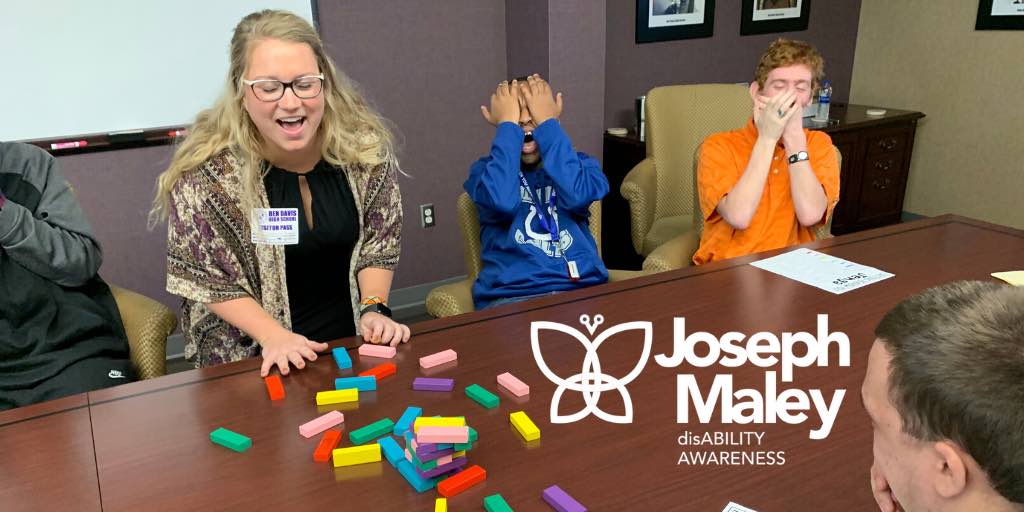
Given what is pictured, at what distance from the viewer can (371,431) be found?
1174 millimetres

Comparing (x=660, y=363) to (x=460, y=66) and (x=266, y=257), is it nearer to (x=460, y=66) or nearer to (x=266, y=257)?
(x=266, y=257)

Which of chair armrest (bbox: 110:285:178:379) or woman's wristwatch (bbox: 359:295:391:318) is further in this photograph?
chair armrest (bbox: 110:285:178:379)

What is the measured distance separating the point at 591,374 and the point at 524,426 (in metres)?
0.23

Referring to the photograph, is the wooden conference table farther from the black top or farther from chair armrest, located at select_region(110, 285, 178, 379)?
chair armrest, located at select_region(110, 285, 178, 379)

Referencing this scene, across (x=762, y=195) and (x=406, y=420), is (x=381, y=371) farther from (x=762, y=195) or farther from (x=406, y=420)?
(x=762, y=195)

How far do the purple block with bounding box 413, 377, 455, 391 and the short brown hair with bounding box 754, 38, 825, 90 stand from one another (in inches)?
60.7

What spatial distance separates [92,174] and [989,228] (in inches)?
128

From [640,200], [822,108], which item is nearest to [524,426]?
[640,200]

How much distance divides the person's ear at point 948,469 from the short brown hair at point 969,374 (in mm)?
10

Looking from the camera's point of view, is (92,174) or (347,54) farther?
(347,54)

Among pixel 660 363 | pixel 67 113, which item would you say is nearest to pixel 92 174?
pixel 67 113

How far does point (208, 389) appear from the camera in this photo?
133 cm

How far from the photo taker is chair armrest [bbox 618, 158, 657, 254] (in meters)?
3.16

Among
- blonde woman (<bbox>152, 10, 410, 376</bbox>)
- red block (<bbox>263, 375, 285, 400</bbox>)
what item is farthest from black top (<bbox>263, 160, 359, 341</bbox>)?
red block (<bbox>263, 375, 285, 400</bbox>)
